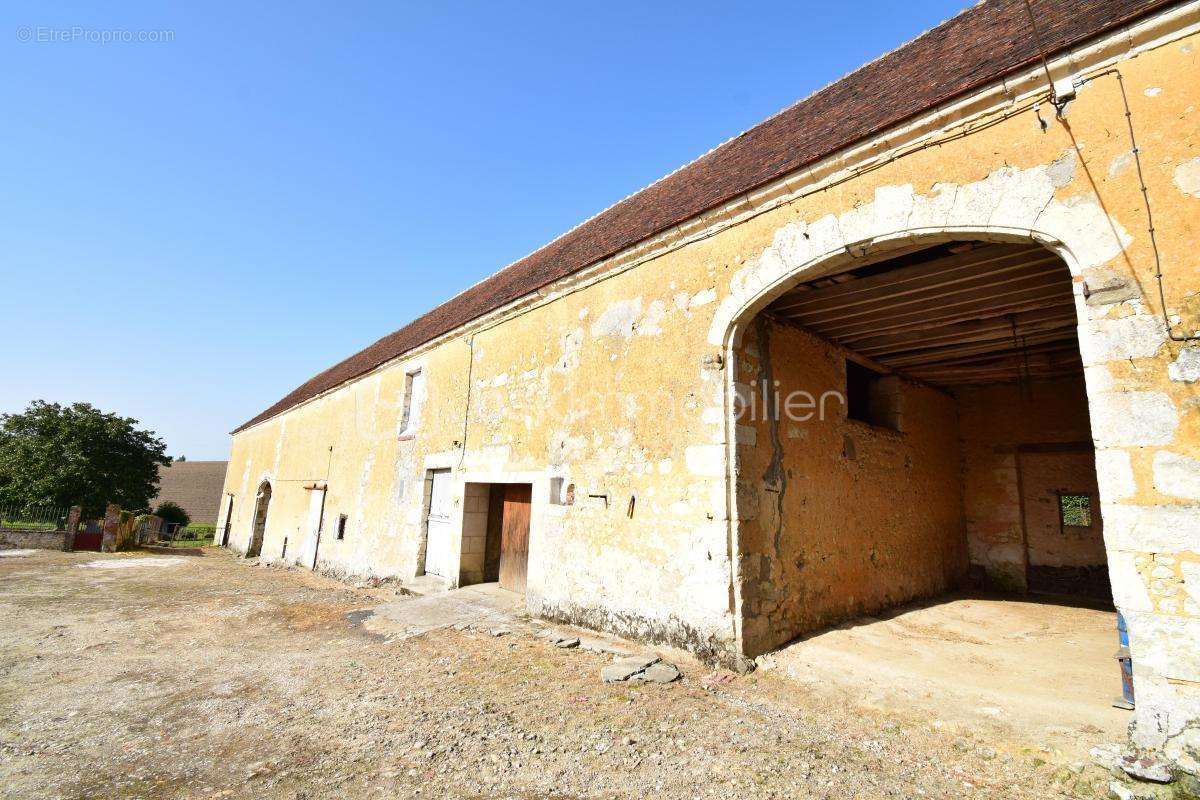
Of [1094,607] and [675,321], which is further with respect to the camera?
[1094,607]

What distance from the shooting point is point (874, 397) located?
7945 millimetres

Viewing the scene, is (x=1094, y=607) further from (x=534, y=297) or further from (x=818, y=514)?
(x=534, y=297)

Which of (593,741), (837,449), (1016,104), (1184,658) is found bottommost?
(593,741)

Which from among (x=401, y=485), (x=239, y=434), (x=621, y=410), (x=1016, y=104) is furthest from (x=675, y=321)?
(x=239, y=434)

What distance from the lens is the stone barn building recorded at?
2.93 m

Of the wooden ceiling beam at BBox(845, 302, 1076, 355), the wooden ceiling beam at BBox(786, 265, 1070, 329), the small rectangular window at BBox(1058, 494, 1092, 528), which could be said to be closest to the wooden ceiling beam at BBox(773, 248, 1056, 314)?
the wooden ceiling beam at BBox(786, 265, 1070, 329)

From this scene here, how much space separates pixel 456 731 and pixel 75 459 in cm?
3018

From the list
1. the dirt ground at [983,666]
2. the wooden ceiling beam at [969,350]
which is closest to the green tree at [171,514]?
the dirt ground at [983,666]

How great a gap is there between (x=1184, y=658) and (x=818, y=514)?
314 cm

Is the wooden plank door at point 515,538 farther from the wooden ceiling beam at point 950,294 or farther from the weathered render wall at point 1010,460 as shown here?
the weathered render wall at point 1010,460

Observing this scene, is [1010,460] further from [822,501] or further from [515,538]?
[515,538]

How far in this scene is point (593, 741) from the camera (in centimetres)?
336

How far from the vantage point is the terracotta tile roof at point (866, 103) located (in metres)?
3.72

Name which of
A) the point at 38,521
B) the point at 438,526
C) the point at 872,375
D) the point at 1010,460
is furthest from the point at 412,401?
the point at 38,521
